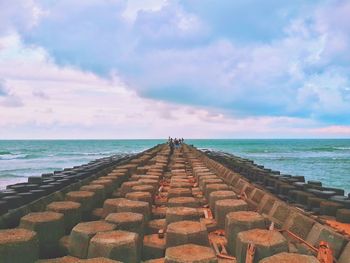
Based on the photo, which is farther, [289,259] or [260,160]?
[260,160]

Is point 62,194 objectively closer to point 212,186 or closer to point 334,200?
point 212,186

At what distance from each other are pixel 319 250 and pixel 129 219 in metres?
1.64

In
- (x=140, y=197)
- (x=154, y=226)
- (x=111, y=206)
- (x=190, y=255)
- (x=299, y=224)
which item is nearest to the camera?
(x=190, y=255)

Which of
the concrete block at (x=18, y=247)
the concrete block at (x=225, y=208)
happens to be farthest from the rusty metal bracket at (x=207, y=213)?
the concrete block at (x=18, y=247)

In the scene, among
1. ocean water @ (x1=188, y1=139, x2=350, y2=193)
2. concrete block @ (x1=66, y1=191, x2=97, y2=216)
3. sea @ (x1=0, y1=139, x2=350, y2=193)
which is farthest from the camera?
sea @ (x1=0, y1=139, x2=350, y2=193)

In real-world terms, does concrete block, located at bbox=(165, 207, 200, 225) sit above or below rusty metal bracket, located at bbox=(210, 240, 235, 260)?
above

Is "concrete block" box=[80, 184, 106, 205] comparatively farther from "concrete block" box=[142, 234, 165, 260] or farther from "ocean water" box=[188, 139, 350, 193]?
"ocean water" box=[188, 139, 350, 193]

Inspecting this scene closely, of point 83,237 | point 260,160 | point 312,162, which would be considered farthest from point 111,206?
point 260,160

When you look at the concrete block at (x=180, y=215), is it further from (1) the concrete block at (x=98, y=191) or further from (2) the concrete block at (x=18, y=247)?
(1) the concrete block at (x=98, y=191)

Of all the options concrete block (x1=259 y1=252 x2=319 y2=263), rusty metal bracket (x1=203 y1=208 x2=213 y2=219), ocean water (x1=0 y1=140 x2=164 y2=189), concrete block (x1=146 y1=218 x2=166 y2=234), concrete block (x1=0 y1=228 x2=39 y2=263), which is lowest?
ocean water (x1=0 y1=140 x2=164 y2=189)

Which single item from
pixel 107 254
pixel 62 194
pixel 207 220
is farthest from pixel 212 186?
pixel 107 254

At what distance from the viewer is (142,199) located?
4723mm

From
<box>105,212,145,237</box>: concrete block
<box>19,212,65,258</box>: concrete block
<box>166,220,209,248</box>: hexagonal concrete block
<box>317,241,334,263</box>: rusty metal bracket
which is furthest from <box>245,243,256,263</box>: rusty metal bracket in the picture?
<box>19,212,65,258</box>: concrete block

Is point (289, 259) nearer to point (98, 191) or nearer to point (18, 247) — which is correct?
point (18, 247)
